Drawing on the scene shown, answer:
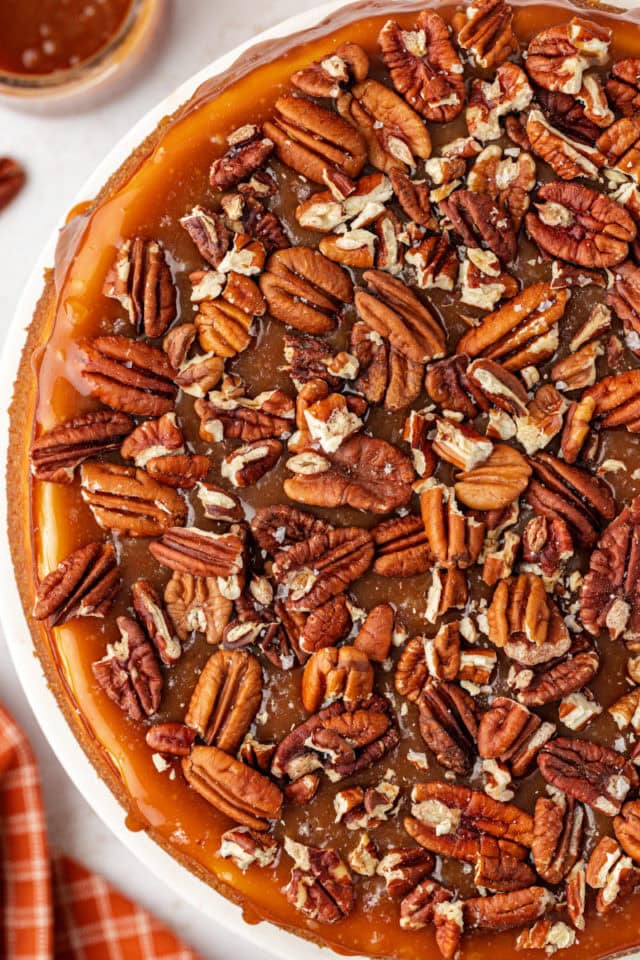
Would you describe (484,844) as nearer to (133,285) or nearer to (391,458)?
(391,458)

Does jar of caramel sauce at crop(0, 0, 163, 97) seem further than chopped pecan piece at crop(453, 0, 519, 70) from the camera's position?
Yes

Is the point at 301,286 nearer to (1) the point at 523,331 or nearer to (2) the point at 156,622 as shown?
(1) the point at 523,331

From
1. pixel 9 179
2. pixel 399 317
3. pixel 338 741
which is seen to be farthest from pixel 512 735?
pixel 9 179

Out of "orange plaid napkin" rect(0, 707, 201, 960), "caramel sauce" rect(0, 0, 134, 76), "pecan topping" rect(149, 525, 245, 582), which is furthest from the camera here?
"orange plaid napkin" rect(0, 707, 201, 960)

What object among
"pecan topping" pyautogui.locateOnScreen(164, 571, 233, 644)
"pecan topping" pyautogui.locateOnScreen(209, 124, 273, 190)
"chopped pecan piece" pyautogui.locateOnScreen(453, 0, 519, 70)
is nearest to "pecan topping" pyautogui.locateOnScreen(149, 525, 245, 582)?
"pecan topping" pyautogui.locateOnScreen(164, 571, 233, 644)

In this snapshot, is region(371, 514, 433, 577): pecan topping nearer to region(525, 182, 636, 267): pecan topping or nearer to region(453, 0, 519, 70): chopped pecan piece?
region(525, 182, 636, 267): pecan topping

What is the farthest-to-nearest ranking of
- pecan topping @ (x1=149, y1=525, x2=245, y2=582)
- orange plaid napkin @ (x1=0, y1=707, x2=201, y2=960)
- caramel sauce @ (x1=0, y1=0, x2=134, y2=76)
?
orange plaid napkin @ (x1=0, y1=707, x2=201, y2=960), caramel sauce @ (x1=0, y1=0, x2=134, y2=76), pecan topping @ (x1=149, y1=525, x2=245, y2=582)
